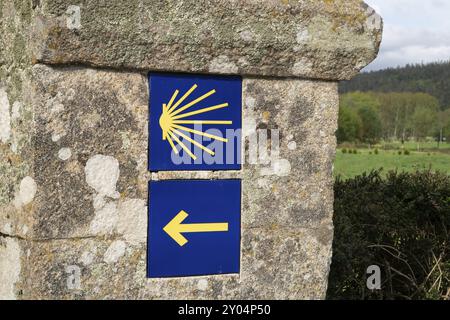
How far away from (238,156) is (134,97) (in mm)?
590

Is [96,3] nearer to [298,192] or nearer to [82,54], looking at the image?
[82,54]

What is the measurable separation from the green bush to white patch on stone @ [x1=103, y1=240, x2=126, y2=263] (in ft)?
9.49

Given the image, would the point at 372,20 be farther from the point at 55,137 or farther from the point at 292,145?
the point at 55,137

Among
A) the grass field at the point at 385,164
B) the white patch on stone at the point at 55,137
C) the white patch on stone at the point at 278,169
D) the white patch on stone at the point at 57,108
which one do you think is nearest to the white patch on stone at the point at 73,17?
the white patch on stone at the point at 57,108

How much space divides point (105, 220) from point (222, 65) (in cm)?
92

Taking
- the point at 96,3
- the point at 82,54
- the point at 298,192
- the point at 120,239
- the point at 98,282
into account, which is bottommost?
the point at 98,282

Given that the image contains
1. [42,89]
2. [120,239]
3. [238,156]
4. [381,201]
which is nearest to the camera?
[42,89]

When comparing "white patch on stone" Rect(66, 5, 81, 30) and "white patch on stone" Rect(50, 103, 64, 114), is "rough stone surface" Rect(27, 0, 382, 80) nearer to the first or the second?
"white patch on stone" Rect(66, 5, 81, 30)

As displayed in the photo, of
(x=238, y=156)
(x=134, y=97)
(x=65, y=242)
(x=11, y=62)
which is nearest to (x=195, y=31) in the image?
(x=134, y=97)

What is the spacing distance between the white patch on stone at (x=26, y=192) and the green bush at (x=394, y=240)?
10.6ft

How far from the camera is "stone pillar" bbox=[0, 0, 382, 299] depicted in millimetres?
2742

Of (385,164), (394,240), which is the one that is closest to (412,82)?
(385,164)

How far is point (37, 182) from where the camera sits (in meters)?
2.72

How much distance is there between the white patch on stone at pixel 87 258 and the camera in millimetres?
2816
